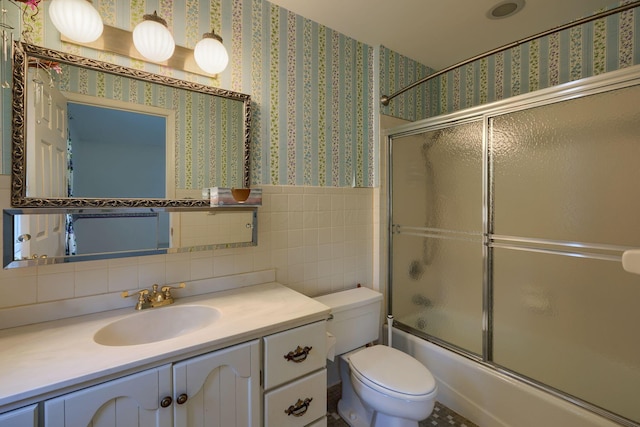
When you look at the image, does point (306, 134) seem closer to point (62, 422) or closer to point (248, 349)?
point (248, 349)

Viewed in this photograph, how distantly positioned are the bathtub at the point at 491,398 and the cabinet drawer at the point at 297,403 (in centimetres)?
93

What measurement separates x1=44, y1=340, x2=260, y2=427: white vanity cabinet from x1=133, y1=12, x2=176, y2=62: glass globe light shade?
48.7 inches

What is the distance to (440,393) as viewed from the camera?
179cm

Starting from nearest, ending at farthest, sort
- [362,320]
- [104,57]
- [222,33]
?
1. [104,57]
2. [222,33]
3. [362,320]

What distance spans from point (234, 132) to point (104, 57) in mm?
591

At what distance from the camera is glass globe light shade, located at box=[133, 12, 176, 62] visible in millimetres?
1199

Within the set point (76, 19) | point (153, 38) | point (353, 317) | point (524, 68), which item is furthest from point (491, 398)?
point (76, 19)

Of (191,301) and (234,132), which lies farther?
(234,132)

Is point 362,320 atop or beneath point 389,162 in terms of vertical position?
beneath

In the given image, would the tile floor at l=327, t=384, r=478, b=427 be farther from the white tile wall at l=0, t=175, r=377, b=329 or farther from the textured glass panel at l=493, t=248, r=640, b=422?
the white tile wall at l=0, t=175, r=377, b=329

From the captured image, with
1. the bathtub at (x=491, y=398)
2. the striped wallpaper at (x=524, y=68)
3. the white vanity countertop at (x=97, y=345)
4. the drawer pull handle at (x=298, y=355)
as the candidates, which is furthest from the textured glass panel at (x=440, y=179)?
the drawer pull handle at (x=298, y=355)

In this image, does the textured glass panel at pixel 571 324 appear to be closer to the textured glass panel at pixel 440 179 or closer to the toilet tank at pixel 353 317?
the textured glass panel at pixel 440 179

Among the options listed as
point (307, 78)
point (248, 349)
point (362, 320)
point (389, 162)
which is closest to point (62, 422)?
point (248, 349)

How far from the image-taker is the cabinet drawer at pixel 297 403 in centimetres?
111
